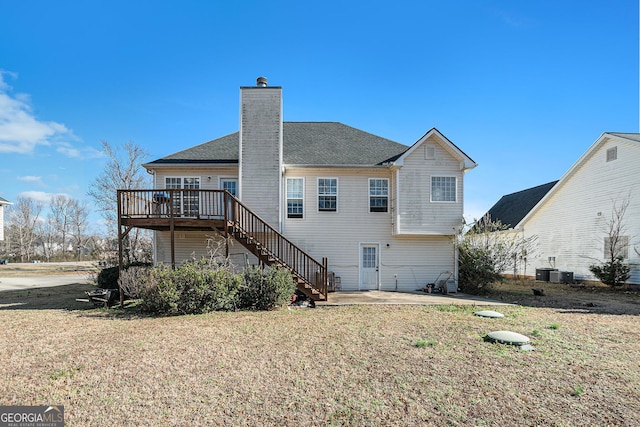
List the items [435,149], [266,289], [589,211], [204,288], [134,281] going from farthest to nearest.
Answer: [589,211], [435,149], [266,289], [134,281], [204,288]

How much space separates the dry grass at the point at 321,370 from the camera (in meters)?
4.07

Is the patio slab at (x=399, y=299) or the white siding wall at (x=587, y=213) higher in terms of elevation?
the white siding wall at (x=587, y=213)

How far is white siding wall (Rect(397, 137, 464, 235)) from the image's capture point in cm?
1401

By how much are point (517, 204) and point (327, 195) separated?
19.7 metres

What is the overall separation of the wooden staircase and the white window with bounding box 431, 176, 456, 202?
19.6ft

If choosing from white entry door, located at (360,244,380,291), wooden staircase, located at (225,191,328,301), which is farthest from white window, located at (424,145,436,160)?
wooden staircase, located at (225,191,328,301)

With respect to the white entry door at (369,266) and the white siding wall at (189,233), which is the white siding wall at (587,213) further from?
the white siding wall at (189,233)

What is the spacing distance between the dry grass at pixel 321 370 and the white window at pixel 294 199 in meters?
5.79

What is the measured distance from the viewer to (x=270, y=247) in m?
13.4

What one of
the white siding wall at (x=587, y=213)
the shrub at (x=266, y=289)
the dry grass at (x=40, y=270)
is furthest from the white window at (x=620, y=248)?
the dry grass at (x=40, y=270)

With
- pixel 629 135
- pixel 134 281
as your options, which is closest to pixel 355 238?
pixel 134 281

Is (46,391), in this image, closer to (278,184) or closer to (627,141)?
(278,184)

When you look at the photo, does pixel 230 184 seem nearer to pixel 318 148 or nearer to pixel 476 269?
pixel 318 148

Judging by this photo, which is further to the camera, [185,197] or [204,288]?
[185,197]
